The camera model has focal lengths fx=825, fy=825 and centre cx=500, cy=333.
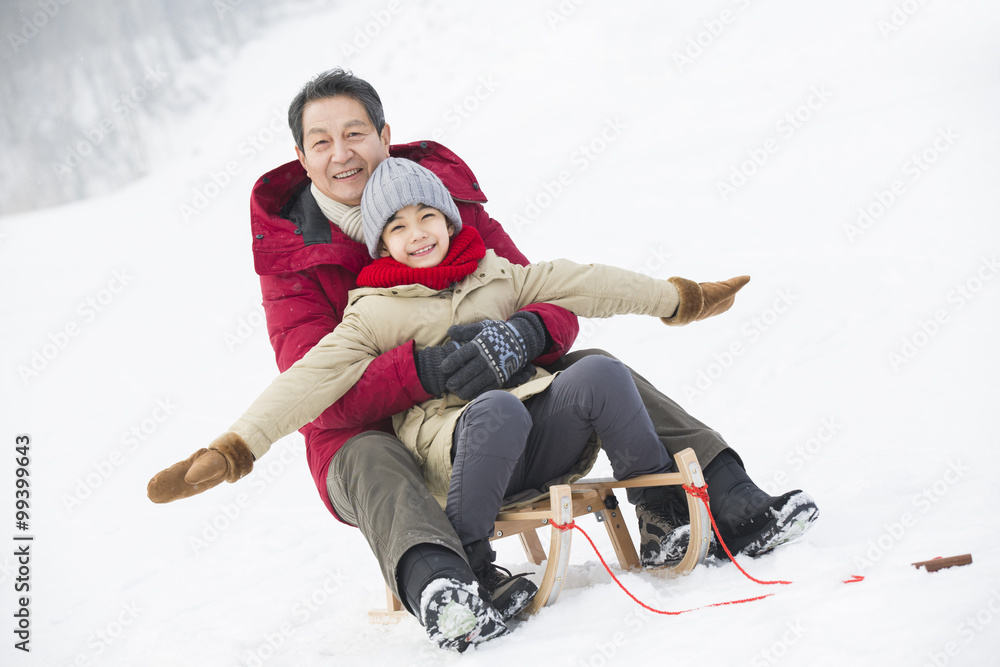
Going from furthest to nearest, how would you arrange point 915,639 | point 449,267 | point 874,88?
1. point 874,88
2. point 449,267
3. point 915,639

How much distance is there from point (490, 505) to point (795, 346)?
9.27 ft

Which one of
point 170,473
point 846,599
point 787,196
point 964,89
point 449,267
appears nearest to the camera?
point 846,599

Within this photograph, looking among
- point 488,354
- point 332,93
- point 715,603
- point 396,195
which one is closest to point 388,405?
point 488,354

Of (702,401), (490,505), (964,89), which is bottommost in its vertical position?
(702,401)

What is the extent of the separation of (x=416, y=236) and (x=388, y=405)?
44 cm

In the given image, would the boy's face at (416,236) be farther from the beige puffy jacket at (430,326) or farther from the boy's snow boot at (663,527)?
the boy's snow boot at (663,527)

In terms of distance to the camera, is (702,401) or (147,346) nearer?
(702,401)

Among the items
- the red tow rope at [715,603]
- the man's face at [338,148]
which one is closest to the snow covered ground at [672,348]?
the red tow rope at [715,603]

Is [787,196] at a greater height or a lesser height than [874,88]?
lesser

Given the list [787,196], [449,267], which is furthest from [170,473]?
[787,196]

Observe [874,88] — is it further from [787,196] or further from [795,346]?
[795,346]

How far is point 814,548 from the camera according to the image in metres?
1.81

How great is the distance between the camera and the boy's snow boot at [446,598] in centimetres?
156

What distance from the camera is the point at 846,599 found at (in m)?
1.35
